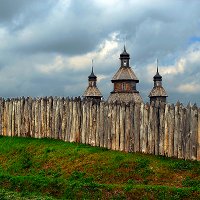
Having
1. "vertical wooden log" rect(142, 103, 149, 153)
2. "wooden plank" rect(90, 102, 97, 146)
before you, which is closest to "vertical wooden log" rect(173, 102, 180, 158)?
"vertical wooden log" rect(142, 103, 149, 153)

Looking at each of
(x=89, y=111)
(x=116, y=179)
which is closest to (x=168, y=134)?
(x=116, y=179)

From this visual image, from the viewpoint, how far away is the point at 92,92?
5038 cm

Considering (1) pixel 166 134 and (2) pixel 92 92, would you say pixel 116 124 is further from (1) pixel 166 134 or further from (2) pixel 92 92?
(2) pixel 92 92

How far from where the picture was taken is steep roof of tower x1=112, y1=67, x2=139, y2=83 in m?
46.7

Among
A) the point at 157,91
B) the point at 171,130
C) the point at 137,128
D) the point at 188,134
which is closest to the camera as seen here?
the point at 188,134

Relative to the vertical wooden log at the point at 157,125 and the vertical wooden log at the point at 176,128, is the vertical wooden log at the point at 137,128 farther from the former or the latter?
the vertical wooden log at the point at 176,128

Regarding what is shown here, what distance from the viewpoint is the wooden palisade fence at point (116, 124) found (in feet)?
46.9

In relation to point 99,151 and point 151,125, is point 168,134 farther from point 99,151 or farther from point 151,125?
point 99,151

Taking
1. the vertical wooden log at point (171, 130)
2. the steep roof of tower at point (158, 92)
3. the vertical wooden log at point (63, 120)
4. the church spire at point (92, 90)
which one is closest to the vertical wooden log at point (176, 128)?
the vertical wooden log at point (171, 130)

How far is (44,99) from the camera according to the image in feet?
62.5

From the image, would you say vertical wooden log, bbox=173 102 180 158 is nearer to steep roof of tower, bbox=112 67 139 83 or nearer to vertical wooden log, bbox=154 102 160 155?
vertical wooden log, bbox=154 102 160 155

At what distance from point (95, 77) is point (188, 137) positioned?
38.6 meters

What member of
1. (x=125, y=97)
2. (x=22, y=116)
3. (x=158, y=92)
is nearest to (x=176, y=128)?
(x=22, y=116)

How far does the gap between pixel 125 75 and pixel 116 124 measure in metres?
31.4
